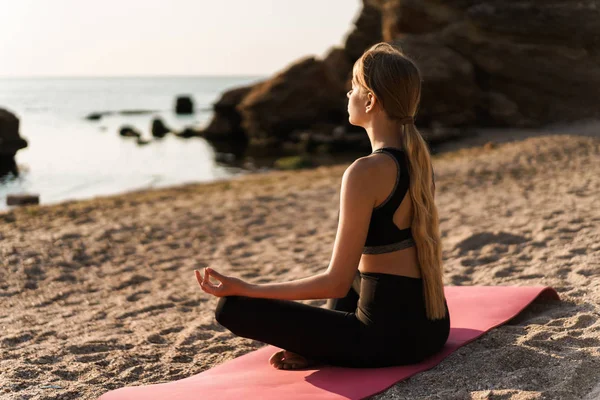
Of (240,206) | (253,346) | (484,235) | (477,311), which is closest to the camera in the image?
(477,311)

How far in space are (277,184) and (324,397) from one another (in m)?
9.84

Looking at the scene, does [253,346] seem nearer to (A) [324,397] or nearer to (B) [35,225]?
(A) [324,397]

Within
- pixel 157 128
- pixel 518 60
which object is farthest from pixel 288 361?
pixel 157 128

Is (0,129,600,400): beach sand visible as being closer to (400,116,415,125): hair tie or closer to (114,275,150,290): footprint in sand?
(114,275,150,290): footprint in sand

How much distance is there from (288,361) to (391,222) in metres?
0.88

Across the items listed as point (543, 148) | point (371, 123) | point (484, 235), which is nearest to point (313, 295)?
point (371, 123)

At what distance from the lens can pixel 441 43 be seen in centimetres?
2409

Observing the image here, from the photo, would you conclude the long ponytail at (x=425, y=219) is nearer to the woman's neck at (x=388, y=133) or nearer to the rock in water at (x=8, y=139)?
the woman's neck at (x=388, y=133)

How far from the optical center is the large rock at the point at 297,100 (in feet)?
88.6

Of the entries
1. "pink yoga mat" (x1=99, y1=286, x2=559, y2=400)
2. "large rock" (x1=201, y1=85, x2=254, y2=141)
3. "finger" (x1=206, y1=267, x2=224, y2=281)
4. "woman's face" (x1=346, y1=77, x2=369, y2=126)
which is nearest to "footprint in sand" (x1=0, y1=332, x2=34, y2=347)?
"pink yoga mat" (x1=99, y1=286, x2=559, y2=400)

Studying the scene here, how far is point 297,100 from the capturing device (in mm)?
27109

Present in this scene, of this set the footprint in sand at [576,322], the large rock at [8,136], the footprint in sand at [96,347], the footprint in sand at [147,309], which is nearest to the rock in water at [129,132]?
the large rock at [8,136]

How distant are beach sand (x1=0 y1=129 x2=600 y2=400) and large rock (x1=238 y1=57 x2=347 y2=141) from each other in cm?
1582

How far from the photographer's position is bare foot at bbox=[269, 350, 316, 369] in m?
3.26
